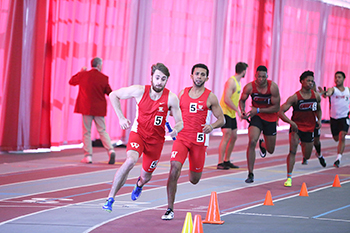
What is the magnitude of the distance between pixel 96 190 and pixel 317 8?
53.5 ft

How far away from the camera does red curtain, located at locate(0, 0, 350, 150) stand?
10172 millimetres

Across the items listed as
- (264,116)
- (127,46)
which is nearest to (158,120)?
(264,116)

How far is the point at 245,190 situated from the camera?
7.14m

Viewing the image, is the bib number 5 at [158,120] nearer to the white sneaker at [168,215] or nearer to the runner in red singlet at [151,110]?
the runner in red singlet at [151,110]

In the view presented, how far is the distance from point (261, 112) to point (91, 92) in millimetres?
3443

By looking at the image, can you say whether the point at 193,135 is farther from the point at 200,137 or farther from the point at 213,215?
the point at 213,215

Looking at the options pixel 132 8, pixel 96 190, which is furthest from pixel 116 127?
pixel 96 190

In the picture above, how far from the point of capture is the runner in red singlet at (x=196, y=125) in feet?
18.5

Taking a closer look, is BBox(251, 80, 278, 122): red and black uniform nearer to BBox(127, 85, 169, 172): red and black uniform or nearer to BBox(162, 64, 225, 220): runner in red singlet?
BBox(162, 64, 225, 220): runner in red singlet

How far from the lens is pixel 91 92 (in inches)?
371

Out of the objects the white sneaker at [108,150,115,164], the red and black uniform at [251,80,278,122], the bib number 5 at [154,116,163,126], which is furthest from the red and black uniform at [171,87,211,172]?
the white sneaker at [108,150,115,164]

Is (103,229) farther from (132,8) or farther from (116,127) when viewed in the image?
(132,8)

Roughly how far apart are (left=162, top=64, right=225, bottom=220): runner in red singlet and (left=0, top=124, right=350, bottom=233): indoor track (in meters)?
0.59

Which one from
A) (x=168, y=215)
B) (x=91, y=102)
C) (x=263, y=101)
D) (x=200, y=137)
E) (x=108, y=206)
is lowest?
(x=168, y=215)
